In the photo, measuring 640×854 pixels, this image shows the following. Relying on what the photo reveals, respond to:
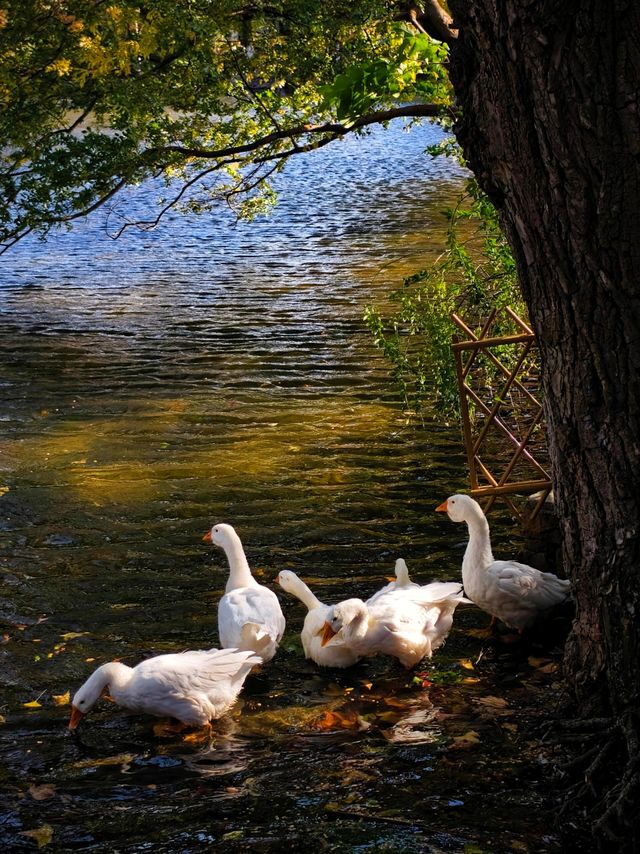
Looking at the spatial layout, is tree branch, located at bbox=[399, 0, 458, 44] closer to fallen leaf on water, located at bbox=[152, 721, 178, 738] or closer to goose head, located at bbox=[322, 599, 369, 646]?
goose head, located at bbox=[322, 599, 369, 646]

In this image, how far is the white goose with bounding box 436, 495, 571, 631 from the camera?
253 inches

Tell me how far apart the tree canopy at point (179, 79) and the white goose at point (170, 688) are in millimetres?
4310

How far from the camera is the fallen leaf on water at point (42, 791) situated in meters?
5.07

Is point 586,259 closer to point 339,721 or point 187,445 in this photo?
point 339,721

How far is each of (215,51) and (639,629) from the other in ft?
25.3

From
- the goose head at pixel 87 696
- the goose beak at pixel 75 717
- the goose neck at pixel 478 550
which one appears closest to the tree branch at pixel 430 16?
the goose neck at pixel 478 550

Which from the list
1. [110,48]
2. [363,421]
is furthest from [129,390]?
[110,48]

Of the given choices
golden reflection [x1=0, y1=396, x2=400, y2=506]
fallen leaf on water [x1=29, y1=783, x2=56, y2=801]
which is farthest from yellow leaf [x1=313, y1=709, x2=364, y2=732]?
golden reflection [x1=0, y1=396, x2=400, y2=506]

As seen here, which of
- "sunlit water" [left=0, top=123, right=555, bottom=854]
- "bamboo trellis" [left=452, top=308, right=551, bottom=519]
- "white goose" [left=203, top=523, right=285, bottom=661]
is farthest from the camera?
"bamboo trellis" [left=452, top=308, right=551, bottom=519]

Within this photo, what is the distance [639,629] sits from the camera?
14.1 ft

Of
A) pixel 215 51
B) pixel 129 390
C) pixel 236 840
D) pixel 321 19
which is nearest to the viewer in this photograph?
pixel 236 840

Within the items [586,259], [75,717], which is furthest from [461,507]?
[586,259]

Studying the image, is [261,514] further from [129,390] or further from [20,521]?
[129,390]

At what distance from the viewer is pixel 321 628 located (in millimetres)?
6285
